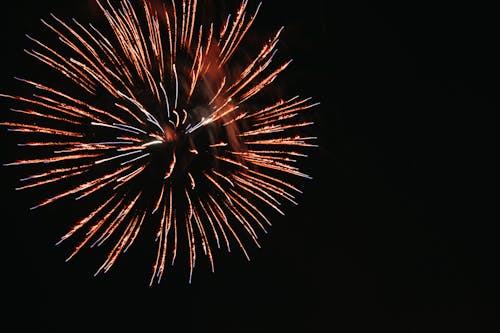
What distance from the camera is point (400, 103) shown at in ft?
10.4

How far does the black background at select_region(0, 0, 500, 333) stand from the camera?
9.21 ft

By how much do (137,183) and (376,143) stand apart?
5.51 ft

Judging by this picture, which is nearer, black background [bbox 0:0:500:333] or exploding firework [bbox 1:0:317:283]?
exploding firework [bbox 1:0:317:283]

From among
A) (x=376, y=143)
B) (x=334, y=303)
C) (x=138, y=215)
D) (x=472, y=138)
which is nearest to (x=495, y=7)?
(x=472, y=138)

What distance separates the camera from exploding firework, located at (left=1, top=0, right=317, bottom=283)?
7.54ft

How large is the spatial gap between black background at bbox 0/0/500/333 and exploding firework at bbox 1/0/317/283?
280 millimetres

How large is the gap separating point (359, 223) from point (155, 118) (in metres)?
1.66

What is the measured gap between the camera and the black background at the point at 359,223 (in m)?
2.81

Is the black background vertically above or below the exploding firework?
below

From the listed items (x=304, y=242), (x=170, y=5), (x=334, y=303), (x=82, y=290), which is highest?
(x=170, y=5)

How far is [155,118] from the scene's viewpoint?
92.9 inches

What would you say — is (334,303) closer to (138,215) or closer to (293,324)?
(293,324)

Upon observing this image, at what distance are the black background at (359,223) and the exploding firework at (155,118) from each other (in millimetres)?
280

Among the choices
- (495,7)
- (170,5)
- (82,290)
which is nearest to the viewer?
(170,5)
